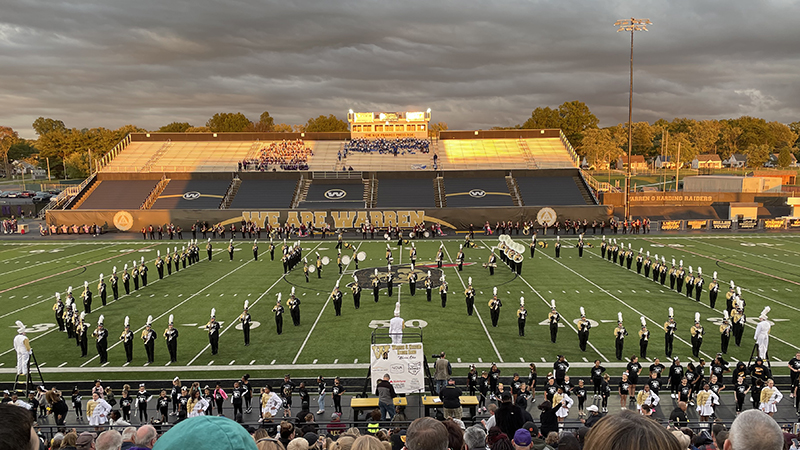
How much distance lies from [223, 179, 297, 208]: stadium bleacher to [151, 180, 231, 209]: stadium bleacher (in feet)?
5.50

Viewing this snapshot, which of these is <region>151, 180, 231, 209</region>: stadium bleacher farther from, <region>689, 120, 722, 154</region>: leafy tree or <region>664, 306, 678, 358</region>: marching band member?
<region>689, 120, 722, 154</region>: leafy tree

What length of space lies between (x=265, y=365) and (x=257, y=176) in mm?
37603

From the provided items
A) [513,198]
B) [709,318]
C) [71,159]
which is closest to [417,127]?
[513,198]

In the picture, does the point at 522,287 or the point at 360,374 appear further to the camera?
the point at 522,287

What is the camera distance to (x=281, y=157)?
179 feet

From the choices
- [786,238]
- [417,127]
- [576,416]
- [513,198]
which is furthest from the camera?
[417,127]

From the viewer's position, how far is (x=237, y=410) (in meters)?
11.0

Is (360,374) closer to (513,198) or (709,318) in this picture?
(709,318)

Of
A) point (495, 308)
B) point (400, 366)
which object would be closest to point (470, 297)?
point (495, 308)

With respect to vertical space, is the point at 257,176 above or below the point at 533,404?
above

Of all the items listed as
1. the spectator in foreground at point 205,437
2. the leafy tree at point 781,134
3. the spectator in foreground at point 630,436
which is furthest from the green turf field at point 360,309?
the leafy tree at point 781,134

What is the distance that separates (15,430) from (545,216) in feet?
137

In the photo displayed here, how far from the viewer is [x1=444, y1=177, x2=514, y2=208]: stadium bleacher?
4388 centimetres

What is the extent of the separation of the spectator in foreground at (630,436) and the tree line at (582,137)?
2966 inches
